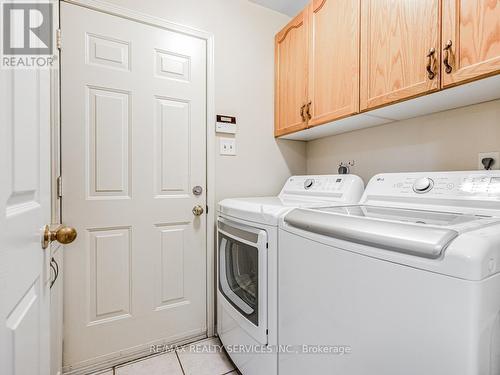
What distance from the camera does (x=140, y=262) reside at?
62.5 inches

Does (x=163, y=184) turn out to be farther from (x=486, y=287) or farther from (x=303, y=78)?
(x=486, y=287)

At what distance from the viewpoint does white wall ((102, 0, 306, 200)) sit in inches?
71.2

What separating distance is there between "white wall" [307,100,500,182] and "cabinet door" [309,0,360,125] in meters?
0.39

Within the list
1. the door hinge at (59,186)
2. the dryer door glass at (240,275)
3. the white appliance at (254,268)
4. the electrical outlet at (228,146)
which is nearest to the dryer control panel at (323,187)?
the white appliance at (254,268)

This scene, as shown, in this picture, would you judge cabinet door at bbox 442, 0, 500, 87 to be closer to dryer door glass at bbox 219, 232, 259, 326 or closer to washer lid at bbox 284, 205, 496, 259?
washer lid at bbox 284, 205, 496, 259

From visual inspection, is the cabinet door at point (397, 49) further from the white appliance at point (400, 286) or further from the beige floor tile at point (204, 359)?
the beige floor tile at point (204, 359)

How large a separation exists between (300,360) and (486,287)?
72 centimetres

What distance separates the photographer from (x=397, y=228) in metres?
0.71

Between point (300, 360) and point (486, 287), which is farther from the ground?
point (486, 287)

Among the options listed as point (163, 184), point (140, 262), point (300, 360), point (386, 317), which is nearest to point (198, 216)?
point (163, 184)

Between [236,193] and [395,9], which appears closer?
[395,9]

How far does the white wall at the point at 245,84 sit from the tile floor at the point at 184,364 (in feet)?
3.33

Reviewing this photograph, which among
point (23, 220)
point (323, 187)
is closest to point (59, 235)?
point (23, 220)

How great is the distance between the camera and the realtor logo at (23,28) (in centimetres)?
48
